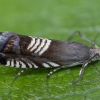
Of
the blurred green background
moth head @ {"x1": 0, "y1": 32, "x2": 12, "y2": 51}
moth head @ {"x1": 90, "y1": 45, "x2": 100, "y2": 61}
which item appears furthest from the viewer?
moth head @ {"x1": 90, "y1": 45, "x2": 100, "y2": 61}

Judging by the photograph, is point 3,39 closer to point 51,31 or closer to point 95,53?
point 95,53

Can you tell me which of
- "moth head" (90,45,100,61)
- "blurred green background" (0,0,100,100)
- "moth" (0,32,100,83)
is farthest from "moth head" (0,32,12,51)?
"moth head" (90,45,100,61)

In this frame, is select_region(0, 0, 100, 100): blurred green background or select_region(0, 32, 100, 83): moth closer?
select_region(0, 0, 100, 100): blurred green background

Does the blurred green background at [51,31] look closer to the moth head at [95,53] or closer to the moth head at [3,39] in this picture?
the moth head at [95,53]

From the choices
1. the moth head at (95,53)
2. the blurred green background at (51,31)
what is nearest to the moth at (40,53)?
the moth head at (95,53)

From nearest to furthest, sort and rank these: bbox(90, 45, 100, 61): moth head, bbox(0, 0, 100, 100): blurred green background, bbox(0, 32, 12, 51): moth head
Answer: bbox(0, 0, 100, 100): blurred green background < bbox(0, 32, 12, 51): moth head < bbox(90, 45, 100, 61): moth head

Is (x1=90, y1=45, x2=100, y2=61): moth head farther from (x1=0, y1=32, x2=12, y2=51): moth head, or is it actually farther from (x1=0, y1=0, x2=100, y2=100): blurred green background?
(x1=0, y1=32, x2=12, y2=51): moth head

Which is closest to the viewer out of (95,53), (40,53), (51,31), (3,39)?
(3,39)

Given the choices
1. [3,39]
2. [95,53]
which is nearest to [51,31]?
[95,53]
